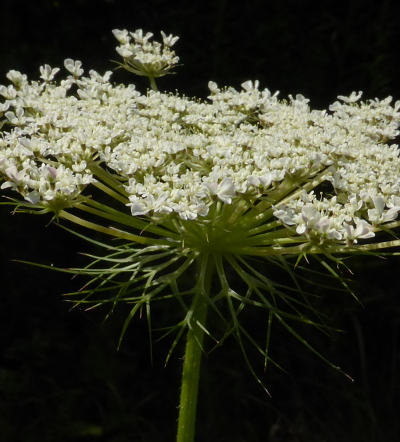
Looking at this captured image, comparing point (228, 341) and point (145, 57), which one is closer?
point (145, 57)

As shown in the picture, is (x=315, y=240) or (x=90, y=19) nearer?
(x=315, y=240)

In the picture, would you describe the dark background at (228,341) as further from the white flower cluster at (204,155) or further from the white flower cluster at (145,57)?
the white flower cluster at (204,155)

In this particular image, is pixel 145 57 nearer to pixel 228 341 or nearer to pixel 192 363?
pixel 192 363

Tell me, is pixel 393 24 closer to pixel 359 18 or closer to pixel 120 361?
pixel 359 18

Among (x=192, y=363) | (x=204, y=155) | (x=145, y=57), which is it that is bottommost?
(x=192, y=363)

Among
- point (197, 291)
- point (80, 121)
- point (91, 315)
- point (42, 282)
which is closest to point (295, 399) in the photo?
point (91, 315)

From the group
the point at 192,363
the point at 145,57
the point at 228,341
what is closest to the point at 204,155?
the point at 192,363

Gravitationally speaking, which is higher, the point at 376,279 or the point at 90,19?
the point at 90,19

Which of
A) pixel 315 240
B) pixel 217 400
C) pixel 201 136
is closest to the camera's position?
pixel 315 240
